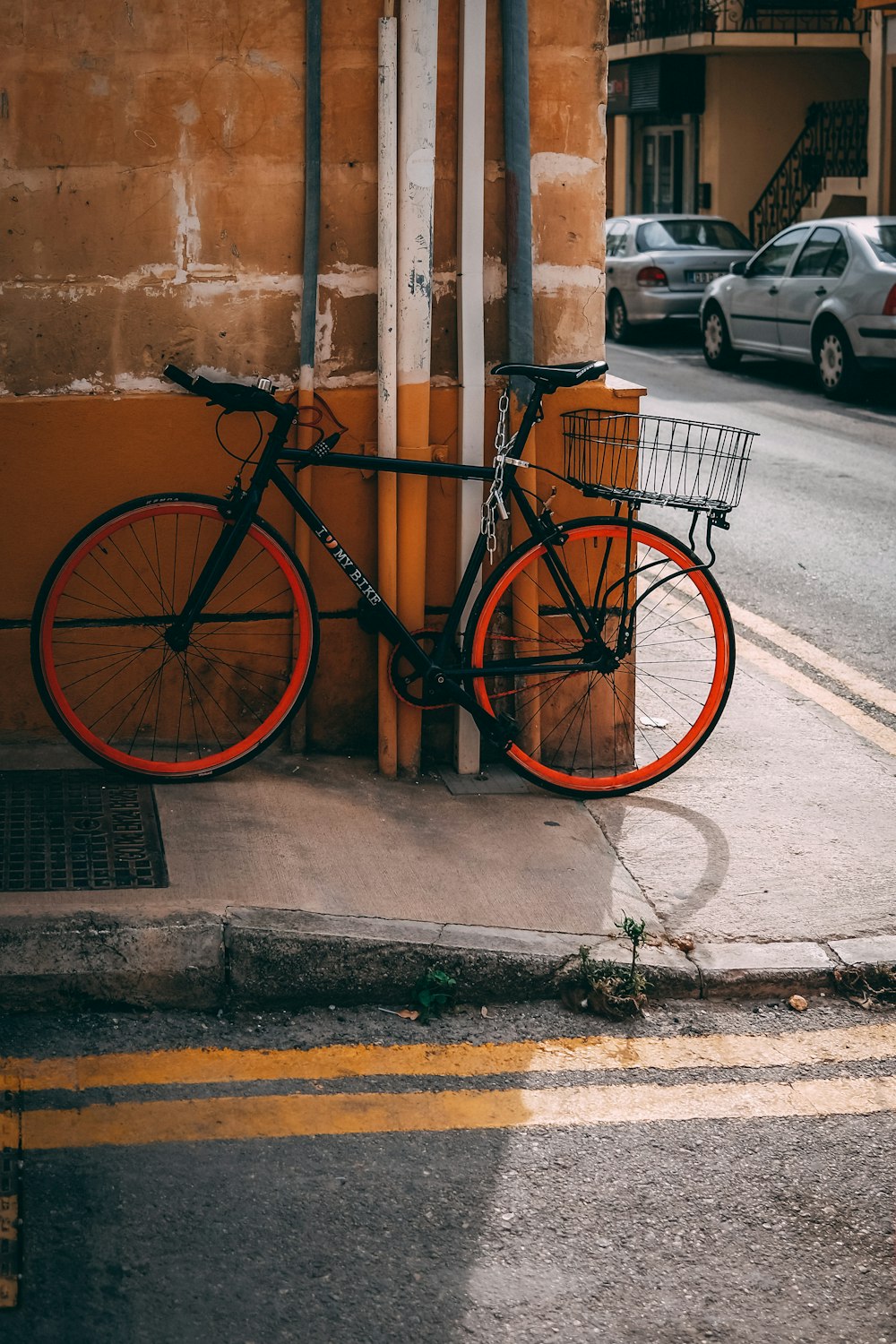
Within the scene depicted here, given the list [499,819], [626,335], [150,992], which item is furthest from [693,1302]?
[626,335]

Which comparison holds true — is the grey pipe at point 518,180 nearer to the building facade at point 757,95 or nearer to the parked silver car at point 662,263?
the parked silver car at point 662,263

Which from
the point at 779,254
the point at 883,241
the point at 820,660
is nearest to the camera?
the point at 820,660

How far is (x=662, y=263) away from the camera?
20109 millimetres

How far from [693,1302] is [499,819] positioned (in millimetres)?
2037

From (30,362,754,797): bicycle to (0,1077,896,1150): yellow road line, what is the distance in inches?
59.9

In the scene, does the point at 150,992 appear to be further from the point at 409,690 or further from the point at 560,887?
the point at 409,690

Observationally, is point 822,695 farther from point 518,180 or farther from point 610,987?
point 610,987

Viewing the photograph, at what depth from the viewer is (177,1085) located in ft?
11.3

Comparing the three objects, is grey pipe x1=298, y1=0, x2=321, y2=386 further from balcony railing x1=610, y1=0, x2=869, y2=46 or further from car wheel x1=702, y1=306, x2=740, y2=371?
balcony railing x1=610, y1=0, x2=869, y2=46

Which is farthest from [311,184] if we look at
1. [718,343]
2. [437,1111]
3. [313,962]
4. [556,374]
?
[718,343]

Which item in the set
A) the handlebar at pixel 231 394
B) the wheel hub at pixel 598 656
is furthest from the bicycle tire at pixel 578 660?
the handlebar at pixel 231 394

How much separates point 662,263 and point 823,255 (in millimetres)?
4876

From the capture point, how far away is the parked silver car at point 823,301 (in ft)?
47.2

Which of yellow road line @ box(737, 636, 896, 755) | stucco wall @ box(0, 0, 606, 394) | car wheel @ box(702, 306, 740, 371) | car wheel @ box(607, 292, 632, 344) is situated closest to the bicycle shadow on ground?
yellow road line @ box(737, 636, 896, 755)
